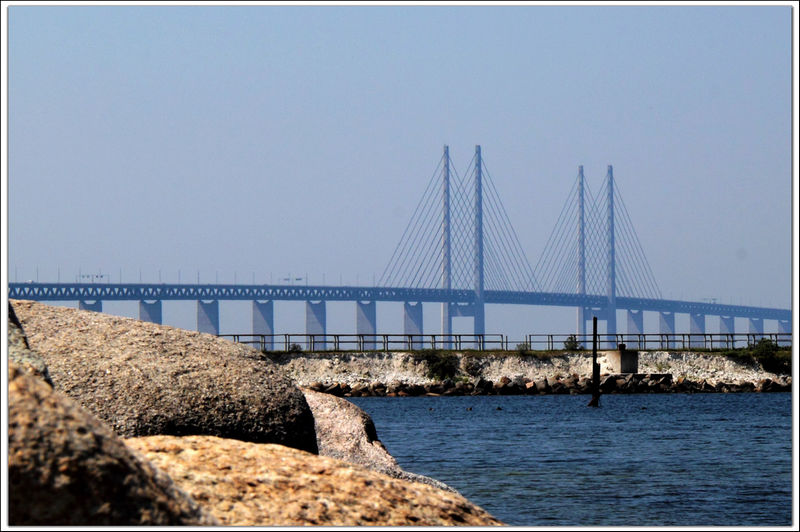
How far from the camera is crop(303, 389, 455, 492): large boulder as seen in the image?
1055cm

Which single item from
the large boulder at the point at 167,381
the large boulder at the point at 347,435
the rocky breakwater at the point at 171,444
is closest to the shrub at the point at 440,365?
the large boulder at the point at 347,435

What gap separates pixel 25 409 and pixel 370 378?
46.3 m

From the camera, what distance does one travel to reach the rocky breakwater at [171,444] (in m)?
3.79

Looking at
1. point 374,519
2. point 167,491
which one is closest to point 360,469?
point 374,519

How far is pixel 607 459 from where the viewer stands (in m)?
21.5

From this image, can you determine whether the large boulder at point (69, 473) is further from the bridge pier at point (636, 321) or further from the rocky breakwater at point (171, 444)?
the bridge pier at point (636, 321)

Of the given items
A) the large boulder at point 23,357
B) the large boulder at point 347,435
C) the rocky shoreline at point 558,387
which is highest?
the large boulder at point 23,357

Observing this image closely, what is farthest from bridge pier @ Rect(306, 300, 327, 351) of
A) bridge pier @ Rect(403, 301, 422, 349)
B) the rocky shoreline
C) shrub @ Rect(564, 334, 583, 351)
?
the rocky shoreline

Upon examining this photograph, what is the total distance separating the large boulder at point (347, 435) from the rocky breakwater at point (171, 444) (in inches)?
1.2

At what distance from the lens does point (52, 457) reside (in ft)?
12.3

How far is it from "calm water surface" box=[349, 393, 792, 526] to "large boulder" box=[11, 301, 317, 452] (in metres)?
5.07

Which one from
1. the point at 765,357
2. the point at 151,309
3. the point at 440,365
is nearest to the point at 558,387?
the point at 440,365

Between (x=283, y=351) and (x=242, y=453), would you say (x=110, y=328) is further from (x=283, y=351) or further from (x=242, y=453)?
(x=283, y=351)

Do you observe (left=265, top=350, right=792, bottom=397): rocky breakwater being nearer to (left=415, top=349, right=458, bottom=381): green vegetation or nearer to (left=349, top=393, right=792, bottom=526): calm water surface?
(left=415, top=349, right=458, bottom=381): green vegetation
